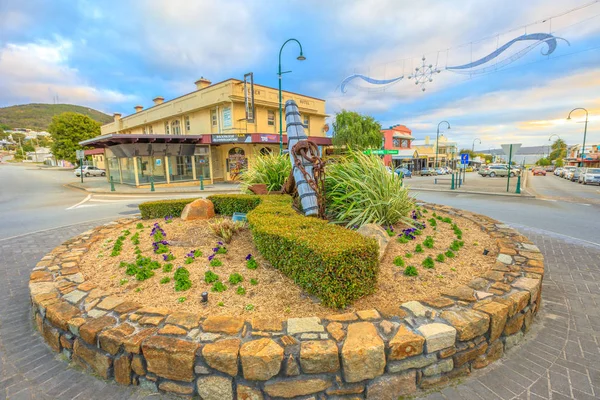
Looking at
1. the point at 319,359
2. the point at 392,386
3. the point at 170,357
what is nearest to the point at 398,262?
the point at 392,386

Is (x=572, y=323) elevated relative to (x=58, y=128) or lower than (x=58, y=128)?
lower

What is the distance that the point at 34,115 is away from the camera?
124 meters

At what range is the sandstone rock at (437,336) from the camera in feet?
7.37

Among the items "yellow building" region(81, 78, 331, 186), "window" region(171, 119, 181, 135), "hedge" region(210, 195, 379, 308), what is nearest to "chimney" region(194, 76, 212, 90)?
"yellow building" region(81, 78, 331, 186)

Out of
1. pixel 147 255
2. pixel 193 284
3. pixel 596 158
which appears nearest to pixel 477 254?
pixel 193 284

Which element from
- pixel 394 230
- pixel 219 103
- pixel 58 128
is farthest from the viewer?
pixel 58 128

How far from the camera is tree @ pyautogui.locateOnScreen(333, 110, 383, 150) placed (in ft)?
94.8

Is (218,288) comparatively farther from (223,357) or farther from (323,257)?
(323,257)

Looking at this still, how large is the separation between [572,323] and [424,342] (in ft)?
7.01

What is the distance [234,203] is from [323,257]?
154 inches

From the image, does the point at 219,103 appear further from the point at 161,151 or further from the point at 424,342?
the point at 424,342

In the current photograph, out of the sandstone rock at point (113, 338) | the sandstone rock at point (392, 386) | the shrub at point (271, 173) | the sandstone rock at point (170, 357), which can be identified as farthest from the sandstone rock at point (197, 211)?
the sandstone rock at point (392, 386)

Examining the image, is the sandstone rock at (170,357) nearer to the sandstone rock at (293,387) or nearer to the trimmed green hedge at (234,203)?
the sandstone rock at (293,387)

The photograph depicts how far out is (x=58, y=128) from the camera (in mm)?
38438
